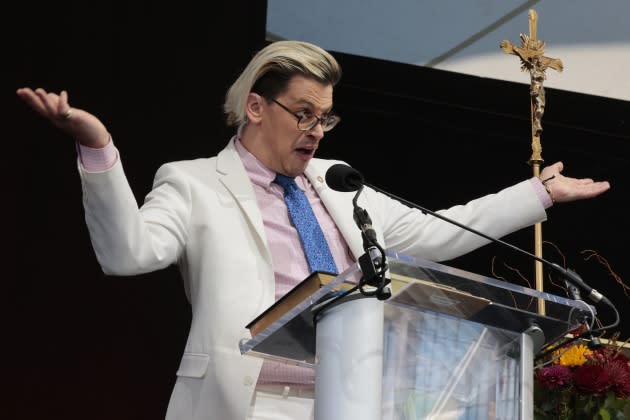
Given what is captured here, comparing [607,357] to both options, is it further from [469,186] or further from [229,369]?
[469,186]

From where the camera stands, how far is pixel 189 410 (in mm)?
2035

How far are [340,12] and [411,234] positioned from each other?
Result: 141 cm

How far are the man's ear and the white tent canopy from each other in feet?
3.84

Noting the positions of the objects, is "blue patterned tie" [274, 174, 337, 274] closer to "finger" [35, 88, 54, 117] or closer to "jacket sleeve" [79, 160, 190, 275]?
"jacket sleeve" [79, 160, 190, 275]

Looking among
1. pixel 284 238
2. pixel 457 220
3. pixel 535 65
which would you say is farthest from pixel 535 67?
pixel 284 238

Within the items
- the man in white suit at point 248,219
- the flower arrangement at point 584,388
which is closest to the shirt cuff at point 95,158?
the man in white suit at point 248,219

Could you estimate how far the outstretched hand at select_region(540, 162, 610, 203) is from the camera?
2.36 m

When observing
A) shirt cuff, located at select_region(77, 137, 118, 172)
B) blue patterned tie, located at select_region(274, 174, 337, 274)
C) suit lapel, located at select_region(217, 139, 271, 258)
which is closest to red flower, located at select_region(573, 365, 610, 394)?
blue patterned tie, located at select_region(274, 174, 337, 274)

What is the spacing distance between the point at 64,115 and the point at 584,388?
136 centimetres

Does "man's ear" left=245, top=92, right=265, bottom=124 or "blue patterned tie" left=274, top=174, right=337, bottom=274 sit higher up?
"man's ear" left=245, top=92, right=265, bottom=124

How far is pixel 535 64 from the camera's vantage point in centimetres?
309

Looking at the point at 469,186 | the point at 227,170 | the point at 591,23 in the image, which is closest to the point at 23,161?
the point at 227,170

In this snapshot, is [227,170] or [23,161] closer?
[227,170]

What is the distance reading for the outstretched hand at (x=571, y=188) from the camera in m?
2.36
